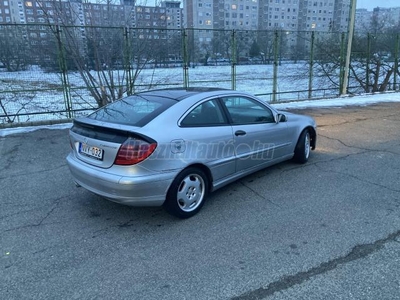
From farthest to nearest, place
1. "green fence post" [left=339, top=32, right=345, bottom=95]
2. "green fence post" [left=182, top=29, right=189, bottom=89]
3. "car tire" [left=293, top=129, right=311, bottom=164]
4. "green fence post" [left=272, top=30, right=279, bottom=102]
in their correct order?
1. "green fence post" [left=339, top=32, right=345, bottom=95]
2. "green fence post" [left=272, top=30, right=279, bottom=102]
3. "green fence post" [left=182, top=29, right=189, bottom=89]
4. "car tire" [left=293, top=129, right=311, bottom=164]

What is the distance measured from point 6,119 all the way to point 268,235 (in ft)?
27.9

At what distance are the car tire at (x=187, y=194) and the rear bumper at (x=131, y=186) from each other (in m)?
0.10

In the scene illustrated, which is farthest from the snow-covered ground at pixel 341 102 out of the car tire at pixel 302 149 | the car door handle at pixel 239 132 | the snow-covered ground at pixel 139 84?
the car door handle at pixel 239 132

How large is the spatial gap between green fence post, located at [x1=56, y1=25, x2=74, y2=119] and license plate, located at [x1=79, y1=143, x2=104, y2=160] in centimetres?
593

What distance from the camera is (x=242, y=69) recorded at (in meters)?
11.8

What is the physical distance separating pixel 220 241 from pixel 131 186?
1.06 m

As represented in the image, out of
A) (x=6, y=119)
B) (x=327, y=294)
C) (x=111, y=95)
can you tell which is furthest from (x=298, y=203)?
(x=6, y=119)

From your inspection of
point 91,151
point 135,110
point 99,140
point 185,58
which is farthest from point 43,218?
point 185,58

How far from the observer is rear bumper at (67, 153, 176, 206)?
3.27 m

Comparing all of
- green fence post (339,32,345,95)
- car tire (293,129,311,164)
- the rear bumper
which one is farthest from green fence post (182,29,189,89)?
green fence post (339,32,345,95)

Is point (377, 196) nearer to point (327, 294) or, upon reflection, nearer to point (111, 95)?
point (327, 294)

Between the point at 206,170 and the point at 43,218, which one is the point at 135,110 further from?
the point at 43,218

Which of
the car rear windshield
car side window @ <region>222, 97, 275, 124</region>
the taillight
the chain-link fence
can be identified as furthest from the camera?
the chain-link fence

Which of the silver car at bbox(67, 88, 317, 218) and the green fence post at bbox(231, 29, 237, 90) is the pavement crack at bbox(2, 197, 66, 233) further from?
the green fence post at bbox(231, 29, 237, 90)
